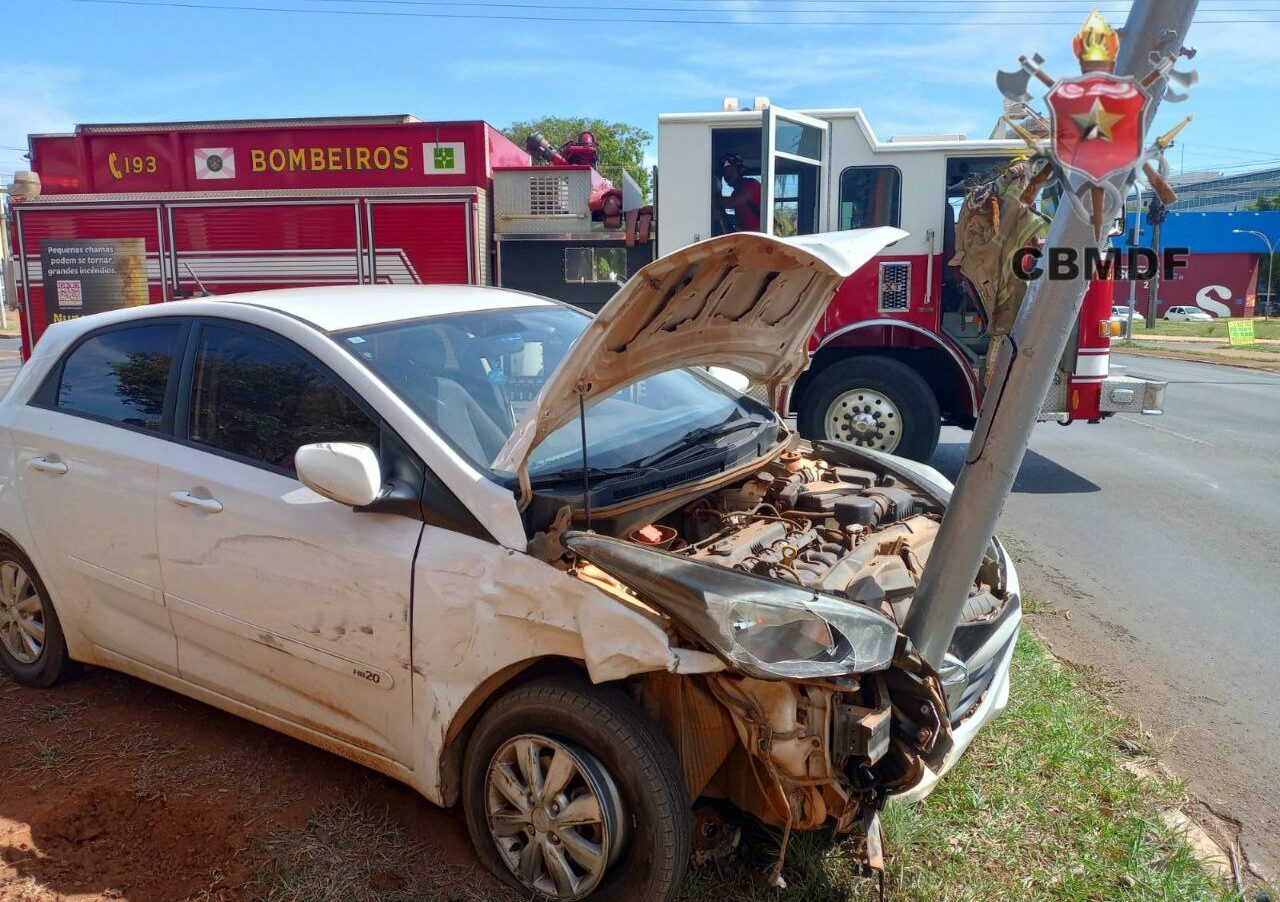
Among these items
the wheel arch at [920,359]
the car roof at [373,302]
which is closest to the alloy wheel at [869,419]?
the wheel arch at [920,359]

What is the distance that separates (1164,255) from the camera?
1938 mm

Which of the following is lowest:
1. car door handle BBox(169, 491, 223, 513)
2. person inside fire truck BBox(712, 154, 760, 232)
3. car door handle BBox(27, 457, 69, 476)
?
car door handle BBox(169, 491, 223, 513)

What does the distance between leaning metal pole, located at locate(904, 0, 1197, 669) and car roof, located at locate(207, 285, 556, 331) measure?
197 centimetres

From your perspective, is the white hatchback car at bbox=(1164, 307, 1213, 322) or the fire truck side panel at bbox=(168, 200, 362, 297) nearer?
the fire truck side panel at bbox=(168, 200, 362, 297)

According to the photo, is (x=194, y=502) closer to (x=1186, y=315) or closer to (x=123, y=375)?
(x=123, y=375)

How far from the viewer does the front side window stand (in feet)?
26.2

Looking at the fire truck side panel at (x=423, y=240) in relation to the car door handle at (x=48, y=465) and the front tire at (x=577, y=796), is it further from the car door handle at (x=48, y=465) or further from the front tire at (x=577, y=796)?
the front tire at (x=577, y=796)

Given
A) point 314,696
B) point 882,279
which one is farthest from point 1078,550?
point 314,696

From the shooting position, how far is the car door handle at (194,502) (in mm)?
3145

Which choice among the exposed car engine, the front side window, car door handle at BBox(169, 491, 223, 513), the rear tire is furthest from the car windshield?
the front side window

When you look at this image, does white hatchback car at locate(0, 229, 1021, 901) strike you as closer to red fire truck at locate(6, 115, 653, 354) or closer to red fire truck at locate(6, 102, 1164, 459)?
red fire truck at locate(6, 102, 1164, 459)

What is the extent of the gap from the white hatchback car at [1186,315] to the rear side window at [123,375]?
5439cm

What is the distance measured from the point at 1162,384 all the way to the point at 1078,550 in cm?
222

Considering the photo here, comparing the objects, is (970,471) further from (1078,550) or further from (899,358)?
(899,358)
